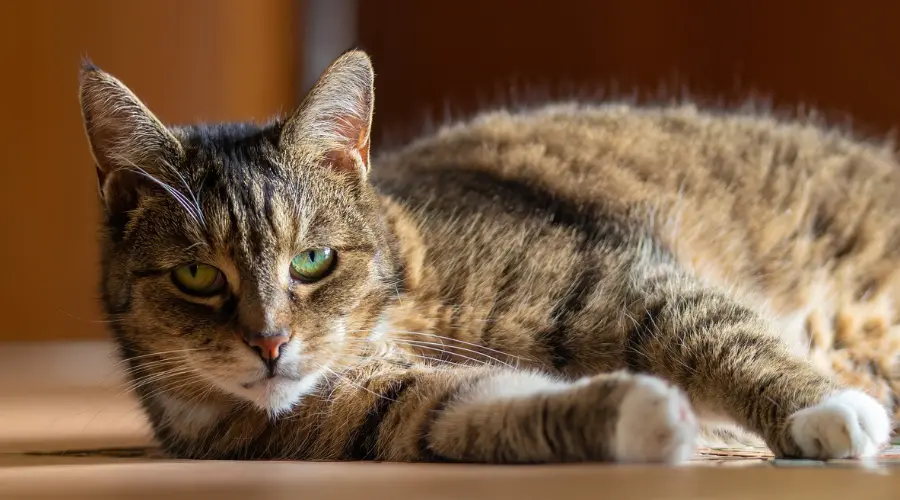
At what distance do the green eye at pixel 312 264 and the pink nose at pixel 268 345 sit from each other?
0.44ft

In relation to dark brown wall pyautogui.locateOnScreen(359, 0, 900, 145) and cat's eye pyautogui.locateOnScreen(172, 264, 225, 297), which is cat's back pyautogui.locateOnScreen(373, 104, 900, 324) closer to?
cat's eye pyautogui.locateOnScreen(172, 264, 225, 297)

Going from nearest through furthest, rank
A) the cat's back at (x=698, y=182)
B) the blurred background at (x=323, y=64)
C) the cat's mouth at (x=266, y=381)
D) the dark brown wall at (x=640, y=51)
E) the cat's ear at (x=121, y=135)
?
the cat's mouth at (x=266, y=381)
the cat's ear at (x=121, y=135)
the cat's back at (x=698, y=182)
the dark brown wall at (x=640, y=51)
the blurred background at (x=323, y=64)

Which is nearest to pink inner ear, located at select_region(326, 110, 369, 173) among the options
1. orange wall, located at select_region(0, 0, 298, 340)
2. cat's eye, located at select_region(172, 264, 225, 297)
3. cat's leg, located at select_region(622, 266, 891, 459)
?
cat's eye, located at select_region(172, 264, 225, 297)

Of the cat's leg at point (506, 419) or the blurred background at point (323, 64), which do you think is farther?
the blurred background at point (323, 64)

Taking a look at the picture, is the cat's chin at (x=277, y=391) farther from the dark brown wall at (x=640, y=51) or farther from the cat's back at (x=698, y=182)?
the dark brown wall at (x=640, y=51)

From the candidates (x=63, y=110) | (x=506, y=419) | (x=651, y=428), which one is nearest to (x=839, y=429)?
(x=651, y=428)

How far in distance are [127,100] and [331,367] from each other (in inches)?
20.8

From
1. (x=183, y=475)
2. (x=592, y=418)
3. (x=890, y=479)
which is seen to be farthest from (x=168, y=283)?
(x=890, y=479)

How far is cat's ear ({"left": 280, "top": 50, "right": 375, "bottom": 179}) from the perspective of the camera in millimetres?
1700

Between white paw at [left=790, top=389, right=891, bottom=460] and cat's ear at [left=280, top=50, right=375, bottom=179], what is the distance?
2.68 feet

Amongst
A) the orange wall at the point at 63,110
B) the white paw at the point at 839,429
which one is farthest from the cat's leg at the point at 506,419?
the orange wall at the point at 63,110

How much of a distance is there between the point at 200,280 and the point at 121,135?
11.1 inches

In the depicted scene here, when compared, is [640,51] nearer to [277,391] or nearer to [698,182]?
[698,182]

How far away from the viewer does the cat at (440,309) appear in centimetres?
144
